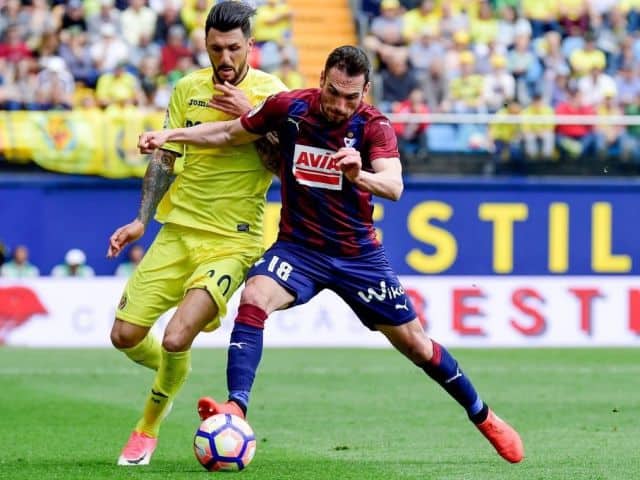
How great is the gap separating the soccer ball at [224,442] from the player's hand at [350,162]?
1274mm

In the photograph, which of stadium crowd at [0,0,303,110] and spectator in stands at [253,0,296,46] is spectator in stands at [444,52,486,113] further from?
spectator in stands at [253,0,296,46]

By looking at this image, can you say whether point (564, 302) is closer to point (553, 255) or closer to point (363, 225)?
point (553, 255)

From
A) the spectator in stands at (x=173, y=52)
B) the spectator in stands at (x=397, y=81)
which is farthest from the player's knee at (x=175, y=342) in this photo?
the spectator in stands at (x=173, y=52)

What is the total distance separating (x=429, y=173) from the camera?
19.2 meters

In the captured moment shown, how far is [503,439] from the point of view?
768 cm

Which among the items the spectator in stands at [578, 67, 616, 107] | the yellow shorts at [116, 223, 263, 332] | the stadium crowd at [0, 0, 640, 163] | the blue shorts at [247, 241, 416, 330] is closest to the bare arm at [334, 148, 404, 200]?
the blue shorts at [247, 241, 416, 330]

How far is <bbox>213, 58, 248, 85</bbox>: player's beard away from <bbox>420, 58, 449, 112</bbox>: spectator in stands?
11.8 meters

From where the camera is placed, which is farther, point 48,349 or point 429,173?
point 429,173

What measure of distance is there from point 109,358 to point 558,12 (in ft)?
33.4

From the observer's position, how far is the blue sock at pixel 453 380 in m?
7.71

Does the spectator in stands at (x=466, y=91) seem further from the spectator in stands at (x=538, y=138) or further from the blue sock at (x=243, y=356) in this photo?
the blue sock at (x=243, y=356)

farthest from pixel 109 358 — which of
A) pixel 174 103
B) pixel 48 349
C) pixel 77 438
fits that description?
pixel 174 103

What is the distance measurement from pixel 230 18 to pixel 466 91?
1267 centimetres

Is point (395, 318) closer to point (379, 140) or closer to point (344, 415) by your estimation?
point (379, 140)
